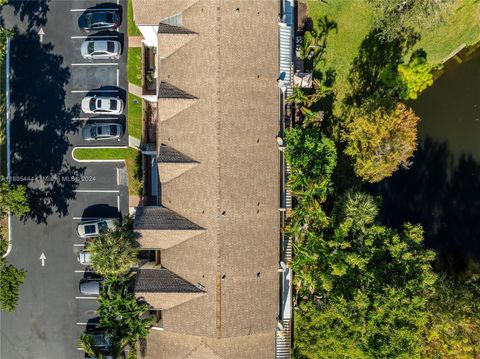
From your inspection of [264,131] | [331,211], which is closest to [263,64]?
[264,131]

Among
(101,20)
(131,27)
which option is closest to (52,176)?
(101,20)

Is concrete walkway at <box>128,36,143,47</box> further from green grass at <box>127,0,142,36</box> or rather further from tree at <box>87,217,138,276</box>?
tree at <box>87,217,138,276</box>

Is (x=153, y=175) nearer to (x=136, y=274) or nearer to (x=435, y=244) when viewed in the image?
(x=136, y=274)

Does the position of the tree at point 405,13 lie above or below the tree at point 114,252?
above

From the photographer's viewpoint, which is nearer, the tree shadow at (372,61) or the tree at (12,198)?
the tree at (12,198)

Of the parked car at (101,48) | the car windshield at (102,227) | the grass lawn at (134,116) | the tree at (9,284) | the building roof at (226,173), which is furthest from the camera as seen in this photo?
the grass lawn at (134,116)

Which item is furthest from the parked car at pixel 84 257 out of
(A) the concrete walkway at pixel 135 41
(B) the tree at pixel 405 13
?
(B) the tree at pixel 405 13

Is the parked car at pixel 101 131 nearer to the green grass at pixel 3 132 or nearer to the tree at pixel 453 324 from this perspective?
the green grass at pixel 3 132
